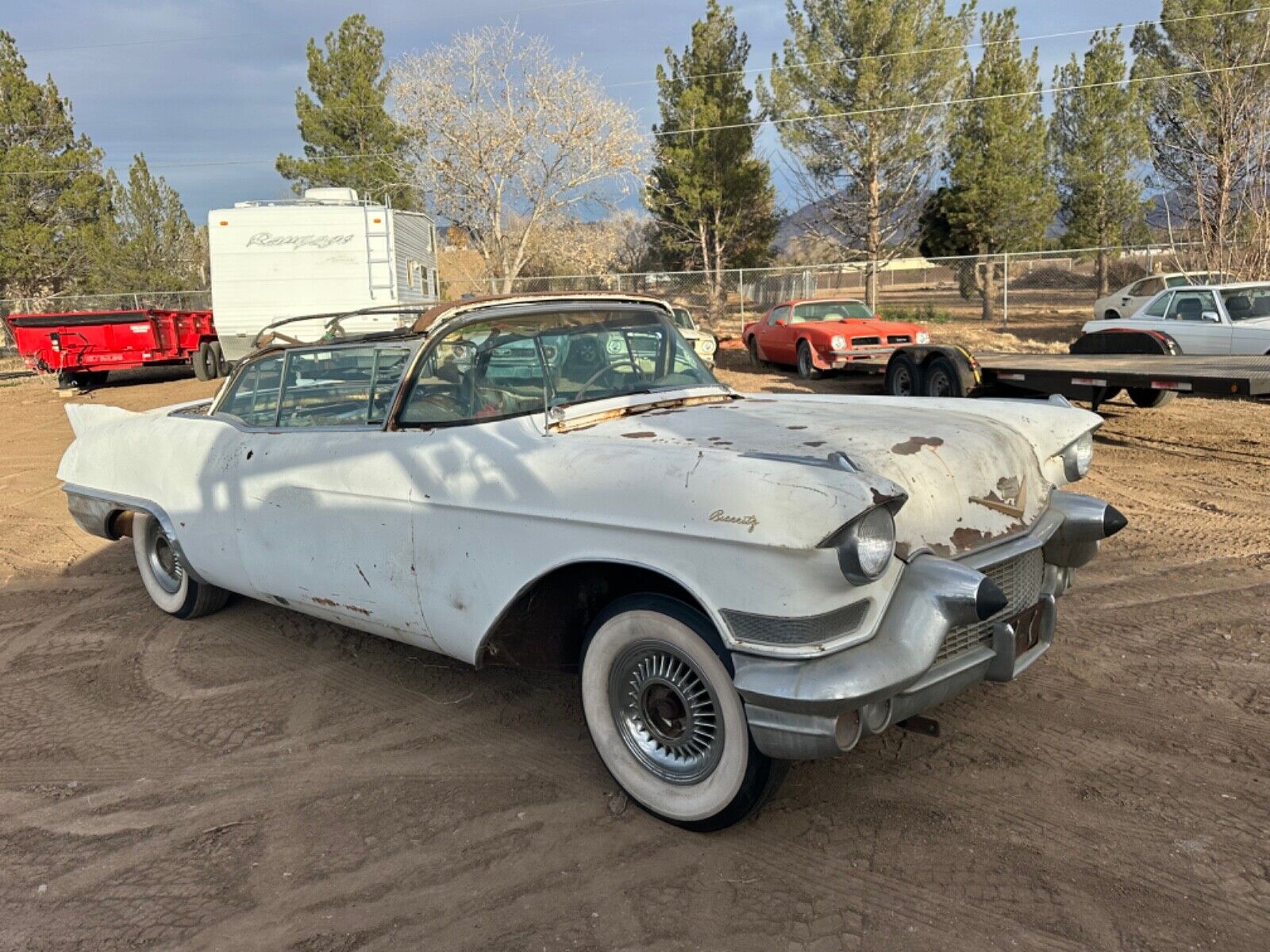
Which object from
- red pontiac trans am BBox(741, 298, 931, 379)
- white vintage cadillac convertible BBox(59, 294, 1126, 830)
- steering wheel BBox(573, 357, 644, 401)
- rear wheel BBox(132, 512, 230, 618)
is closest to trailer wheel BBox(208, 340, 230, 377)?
red pontiac trans am BBox(741, 298, 931, 379)

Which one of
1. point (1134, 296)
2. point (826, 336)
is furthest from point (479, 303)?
point (1134, 296)

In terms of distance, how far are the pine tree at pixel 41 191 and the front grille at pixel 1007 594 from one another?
3756cm

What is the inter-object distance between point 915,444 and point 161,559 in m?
4.34

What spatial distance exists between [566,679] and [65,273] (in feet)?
121

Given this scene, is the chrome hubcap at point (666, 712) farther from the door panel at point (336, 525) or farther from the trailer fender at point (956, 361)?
the trailer fender at point (956, 361)

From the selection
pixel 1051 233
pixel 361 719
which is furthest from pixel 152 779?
pixel 1051 233

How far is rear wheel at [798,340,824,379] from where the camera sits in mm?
15633

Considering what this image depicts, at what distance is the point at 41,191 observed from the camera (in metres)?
33.1

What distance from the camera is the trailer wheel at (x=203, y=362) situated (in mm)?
18953

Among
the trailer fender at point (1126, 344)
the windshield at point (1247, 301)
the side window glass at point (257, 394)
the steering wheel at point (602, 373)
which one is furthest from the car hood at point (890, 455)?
the windshield at point (1247, 301)

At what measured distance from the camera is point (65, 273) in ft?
111

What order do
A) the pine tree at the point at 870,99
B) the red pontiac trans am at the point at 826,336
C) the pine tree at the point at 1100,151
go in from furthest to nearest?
the pine tree at the point at 1100,151 < the pine tree at the point at 870,99 < the red pontiac trans am at the point at 826,336

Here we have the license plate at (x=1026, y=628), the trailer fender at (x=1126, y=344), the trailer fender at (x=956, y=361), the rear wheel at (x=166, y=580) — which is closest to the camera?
the license plate at (x=1026, y=628)

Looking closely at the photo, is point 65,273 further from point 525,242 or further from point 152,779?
point 152,779
